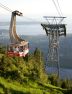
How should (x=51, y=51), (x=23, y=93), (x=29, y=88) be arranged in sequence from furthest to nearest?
1. (x=51, y=51)
2. (x=29, y=88)
3. (x=23, y=93)

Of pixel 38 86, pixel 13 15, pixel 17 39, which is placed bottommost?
pixel 38 86

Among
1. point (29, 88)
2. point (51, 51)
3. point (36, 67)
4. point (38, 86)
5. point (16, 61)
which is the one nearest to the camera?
point (29, 88)

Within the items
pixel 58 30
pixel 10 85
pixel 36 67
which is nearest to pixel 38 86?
pixel 10 85

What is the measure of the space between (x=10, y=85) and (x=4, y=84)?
1513mm

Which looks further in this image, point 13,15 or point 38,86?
point 13,15

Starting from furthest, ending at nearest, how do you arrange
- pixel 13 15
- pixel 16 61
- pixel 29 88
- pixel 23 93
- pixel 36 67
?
pixel 13 15, pixel 36 67, pixel 16 61, pixel 29 88, pixel 23 93

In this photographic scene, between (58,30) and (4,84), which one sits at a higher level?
(58,30)

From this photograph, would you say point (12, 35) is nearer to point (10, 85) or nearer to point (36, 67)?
point (36, 67)

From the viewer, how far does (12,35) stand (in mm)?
62719

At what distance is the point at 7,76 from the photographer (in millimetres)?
45500

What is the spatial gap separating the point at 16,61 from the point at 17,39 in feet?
24.5

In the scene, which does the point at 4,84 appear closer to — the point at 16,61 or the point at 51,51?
the point at 16,61

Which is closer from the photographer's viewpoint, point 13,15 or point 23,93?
point 23,93

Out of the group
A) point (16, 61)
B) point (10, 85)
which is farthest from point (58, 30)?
point (10, 85)
